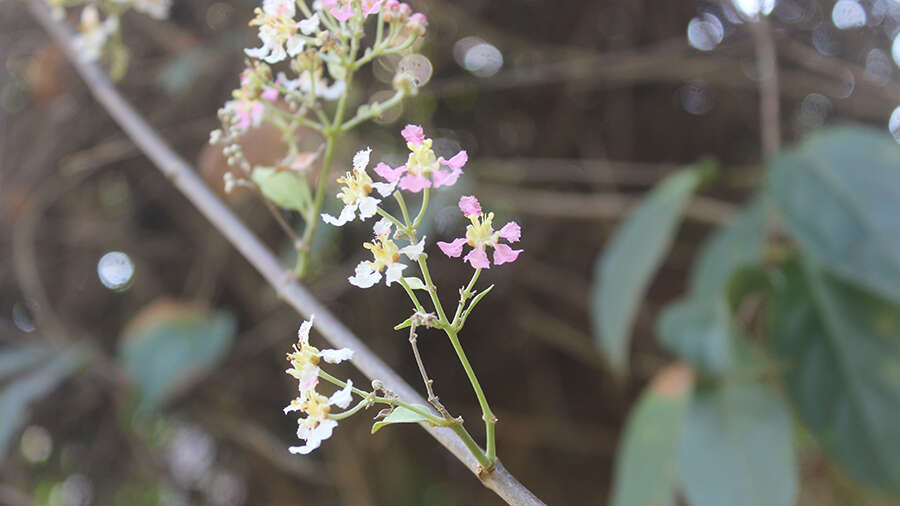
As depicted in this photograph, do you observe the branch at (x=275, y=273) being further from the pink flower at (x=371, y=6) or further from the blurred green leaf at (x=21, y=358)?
the blurred green leaf at (x=21, y=358)

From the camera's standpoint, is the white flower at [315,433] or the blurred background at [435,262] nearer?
the white flower at [315,433]

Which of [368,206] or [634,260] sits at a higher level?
[368,206]

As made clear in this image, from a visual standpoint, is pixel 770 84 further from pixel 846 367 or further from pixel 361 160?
pixel 361 160

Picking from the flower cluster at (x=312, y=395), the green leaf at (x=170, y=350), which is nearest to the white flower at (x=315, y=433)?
the flower cluster at (x=312, y=395)

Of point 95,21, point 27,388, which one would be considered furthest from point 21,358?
point 95,21

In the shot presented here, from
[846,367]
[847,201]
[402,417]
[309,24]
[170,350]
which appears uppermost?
[309,24]

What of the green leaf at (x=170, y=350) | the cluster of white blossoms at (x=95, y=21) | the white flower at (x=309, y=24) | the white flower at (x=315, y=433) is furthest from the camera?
the green leaf at (x=170, y=350)

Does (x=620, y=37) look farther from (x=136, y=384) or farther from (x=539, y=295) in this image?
(x=136, y=384)

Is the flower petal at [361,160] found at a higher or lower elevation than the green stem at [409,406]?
higher
